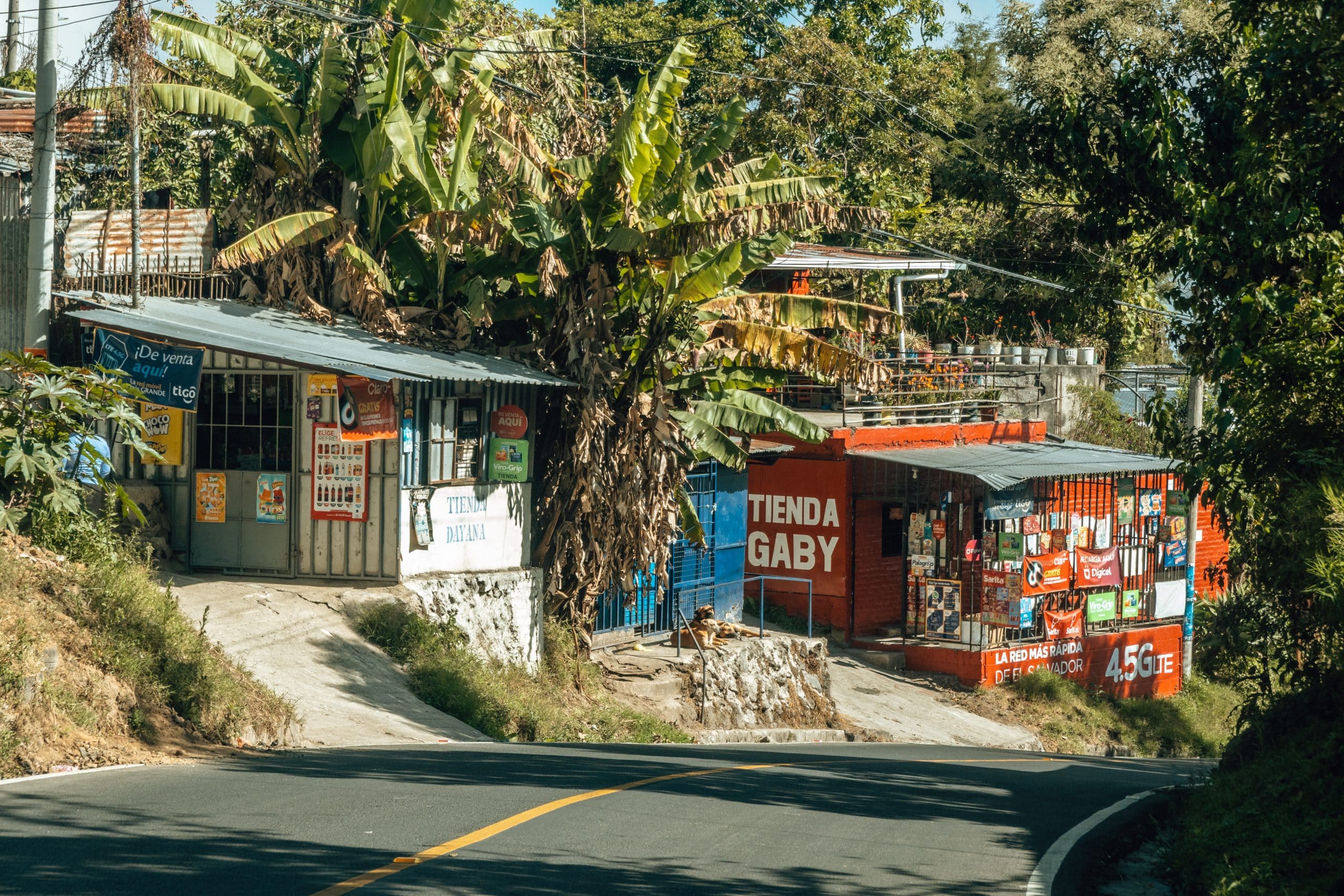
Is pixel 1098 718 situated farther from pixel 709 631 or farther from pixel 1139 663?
pixel 709 631

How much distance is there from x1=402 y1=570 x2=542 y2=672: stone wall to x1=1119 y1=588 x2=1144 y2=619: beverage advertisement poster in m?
13.2

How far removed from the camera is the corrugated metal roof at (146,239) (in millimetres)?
17234

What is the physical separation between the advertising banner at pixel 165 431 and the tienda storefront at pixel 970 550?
11585 millimetres

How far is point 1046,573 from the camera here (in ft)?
81.7

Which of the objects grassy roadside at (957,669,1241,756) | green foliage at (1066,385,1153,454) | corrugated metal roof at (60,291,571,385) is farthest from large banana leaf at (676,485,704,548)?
green foliage at (1066,385,1153,454)

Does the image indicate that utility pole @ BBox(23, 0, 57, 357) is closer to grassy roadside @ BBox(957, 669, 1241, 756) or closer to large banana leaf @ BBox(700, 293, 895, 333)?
large banana leaf @ BBox(700, 293, 895, 333)

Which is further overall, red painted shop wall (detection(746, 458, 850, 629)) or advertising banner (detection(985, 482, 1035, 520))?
red painted shop wall (detection(746, 458, 850, 629))

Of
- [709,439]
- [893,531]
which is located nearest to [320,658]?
[709,439]

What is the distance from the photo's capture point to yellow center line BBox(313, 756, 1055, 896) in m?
7.08

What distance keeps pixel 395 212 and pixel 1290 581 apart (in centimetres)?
1222

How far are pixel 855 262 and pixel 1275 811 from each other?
1797 centimetres

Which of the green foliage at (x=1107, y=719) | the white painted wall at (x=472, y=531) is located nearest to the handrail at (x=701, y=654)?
the white painted wall at (x=472, y=531)

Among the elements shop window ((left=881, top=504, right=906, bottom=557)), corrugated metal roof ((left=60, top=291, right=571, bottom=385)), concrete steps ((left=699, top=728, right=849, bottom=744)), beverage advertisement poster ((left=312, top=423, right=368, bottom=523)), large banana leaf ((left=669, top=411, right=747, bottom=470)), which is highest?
corrugated metal roof ((left=60, top=291, right=571, bottom=385))

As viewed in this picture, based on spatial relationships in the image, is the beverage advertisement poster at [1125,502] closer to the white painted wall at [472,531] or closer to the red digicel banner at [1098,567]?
the red digicel banner at [1098,567]
